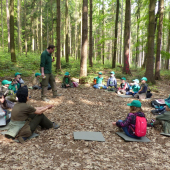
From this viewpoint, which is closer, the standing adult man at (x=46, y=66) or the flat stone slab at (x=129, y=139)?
the flat stone slab at (x=129, y=139)

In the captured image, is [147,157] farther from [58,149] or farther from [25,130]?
[25,130]

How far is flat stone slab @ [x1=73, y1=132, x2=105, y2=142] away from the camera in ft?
13.4

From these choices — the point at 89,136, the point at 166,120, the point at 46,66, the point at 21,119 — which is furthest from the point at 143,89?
the point at 21,119

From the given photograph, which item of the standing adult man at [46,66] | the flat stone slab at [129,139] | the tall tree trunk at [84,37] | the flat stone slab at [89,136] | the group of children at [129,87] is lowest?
the flat stone slab at [129,139]

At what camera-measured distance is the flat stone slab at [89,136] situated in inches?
161

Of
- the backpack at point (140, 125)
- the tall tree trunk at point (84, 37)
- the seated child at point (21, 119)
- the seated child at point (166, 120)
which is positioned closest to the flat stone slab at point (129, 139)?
the backpack at point (140, 125)

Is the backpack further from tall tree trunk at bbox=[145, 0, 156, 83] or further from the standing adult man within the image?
tall tree trunk at bbox=[145, 0, 156, 83]

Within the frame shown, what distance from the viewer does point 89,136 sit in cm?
423

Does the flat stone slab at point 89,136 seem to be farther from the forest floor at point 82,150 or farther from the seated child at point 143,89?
the seated child at point 143,89

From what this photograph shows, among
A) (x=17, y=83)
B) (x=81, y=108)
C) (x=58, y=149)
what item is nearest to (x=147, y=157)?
(x=58, y=149)

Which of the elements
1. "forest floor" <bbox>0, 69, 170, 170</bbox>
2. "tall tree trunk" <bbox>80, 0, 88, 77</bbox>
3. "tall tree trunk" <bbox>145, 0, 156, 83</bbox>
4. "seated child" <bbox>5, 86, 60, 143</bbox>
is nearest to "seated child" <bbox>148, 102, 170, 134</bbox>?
"forest floor" <bbox>0, 69, 170, 170</bbox>

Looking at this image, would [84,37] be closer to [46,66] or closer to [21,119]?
[46,66]

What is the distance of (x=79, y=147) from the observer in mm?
3717

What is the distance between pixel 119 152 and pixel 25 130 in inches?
94.4
